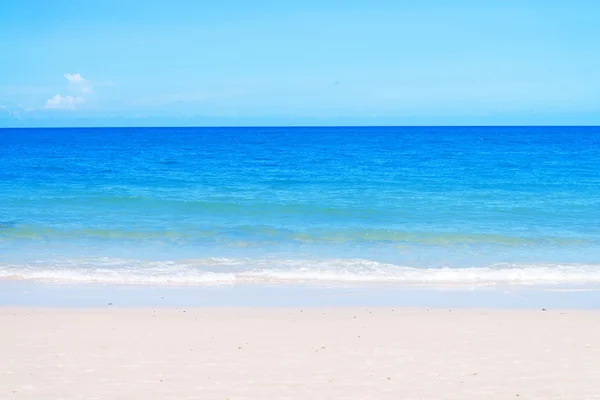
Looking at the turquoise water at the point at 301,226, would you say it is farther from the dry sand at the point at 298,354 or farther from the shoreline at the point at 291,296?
the dry sand at the point at 298,354

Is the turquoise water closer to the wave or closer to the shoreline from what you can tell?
the wave

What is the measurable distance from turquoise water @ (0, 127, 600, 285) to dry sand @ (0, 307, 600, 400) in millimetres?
2686

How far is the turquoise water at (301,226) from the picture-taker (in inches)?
479

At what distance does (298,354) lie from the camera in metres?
7.28

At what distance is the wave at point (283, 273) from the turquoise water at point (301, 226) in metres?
0.04

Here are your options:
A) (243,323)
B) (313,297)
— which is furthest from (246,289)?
(243,323)

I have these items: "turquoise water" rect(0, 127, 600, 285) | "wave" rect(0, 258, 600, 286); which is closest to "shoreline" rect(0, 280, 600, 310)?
"wave" rect(0, 258, 600, 286)

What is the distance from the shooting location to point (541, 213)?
20188 mm

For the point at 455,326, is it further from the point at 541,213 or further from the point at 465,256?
the point at 541,213

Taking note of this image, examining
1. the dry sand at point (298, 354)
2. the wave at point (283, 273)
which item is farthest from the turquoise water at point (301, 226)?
the dry sand at point (298, 354)

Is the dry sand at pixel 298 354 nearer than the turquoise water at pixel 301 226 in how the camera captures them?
Yes

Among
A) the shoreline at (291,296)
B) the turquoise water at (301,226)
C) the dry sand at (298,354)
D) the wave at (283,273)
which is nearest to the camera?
the dry sand at (298,354)

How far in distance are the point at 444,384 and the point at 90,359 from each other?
388cm

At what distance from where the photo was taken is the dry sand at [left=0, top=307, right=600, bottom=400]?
6266 millimetres
